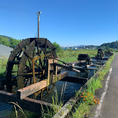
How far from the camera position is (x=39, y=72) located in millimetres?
6355

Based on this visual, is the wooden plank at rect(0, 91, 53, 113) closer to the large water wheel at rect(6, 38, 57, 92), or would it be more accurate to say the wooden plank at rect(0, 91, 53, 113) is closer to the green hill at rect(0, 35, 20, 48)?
the large water wheel at rect(6, 38, 57, 92)

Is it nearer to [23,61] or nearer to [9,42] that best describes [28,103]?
[23,61]

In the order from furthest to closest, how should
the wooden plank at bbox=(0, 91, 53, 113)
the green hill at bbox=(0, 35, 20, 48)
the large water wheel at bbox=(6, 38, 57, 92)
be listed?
the green hill at bbox=(0, 35, 20, 48) < the large water wheel at bbox=(6, 38, 57, 92) < the wooden plank at bbox=(0, 91, 53, 113)

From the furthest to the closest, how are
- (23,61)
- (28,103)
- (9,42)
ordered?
(9,42) → (23,61) → (28,103)

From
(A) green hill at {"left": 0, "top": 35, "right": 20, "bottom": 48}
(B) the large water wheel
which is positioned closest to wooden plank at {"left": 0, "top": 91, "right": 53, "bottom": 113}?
(B) the large water wheel

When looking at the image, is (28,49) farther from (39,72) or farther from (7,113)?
(7,113)

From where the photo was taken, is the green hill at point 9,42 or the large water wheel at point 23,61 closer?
the large water wheel at point 23,61

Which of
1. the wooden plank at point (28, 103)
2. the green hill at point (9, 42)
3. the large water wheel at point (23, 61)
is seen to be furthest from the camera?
the green hill at point (9, 42)

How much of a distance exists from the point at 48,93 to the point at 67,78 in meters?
1.68

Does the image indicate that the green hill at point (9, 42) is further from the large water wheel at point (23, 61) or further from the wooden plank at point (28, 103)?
the wooden plank at point (28, 103)

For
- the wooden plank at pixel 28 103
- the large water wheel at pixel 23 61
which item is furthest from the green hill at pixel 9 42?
the wooden plank at pixel 28 103

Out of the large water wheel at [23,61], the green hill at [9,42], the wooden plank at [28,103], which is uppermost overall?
the green hill at [9,42]

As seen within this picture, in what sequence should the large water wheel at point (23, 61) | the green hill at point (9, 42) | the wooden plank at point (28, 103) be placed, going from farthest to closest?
the green hill at point (9, 42) → the large water wheel at point (23, 61) → the wooden plank at point (28, 103)

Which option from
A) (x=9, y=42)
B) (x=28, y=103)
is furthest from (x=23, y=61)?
(x=9, y=42)
